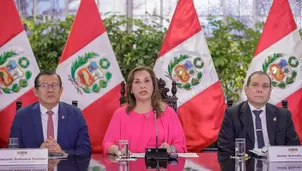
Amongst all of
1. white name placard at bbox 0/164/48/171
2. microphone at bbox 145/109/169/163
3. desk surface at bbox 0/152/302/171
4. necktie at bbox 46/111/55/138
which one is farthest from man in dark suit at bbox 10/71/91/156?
white name placard at bbox 0/164/48/171

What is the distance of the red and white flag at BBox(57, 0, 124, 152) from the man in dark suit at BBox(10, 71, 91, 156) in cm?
106

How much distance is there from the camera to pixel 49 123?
176 inches

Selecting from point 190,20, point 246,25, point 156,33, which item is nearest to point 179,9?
point 190,20

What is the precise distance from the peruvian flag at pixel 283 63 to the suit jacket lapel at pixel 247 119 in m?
1.15

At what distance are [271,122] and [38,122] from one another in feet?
5.51

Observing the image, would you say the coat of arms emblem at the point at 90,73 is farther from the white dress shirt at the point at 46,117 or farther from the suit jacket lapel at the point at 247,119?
the suit jacket lapel at the point at 247,119

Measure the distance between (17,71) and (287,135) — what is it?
2433 millimetres

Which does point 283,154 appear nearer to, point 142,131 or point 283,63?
point 142,131

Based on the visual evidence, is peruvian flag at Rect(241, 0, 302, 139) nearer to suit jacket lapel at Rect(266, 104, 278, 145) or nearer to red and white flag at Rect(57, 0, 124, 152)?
suit jacket lapel at Rect(266, 104, 278, 145)

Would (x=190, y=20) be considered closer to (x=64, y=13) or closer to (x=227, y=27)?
(x=227, y=27)

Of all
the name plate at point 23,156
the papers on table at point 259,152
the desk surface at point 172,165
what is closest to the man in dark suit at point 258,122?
the papers on table at point 259,152

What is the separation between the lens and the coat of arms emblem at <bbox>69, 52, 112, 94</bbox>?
5566mm

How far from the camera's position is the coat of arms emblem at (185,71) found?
570 centimetres

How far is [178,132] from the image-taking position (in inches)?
169
